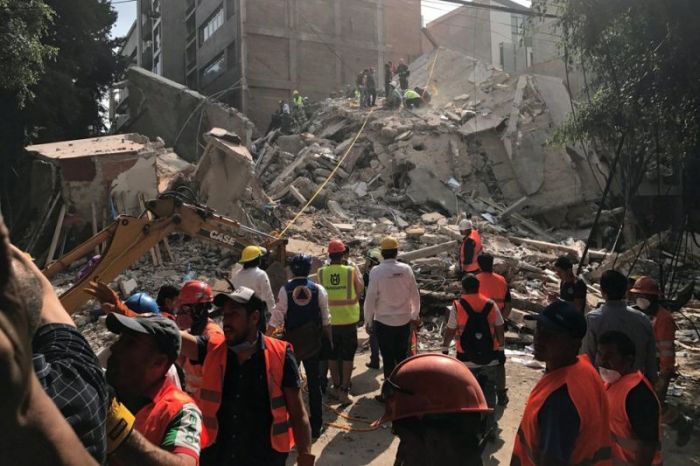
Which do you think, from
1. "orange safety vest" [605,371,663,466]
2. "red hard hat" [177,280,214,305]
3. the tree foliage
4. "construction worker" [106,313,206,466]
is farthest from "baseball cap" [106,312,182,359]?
the tree foliage

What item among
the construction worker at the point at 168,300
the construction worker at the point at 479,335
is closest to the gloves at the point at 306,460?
the construction worker at the point at 168,300

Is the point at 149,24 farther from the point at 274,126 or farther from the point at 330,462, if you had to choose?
the point at 330,462

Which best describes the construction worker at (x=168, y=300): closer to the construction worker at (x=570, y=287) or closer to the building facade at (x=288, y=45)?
the construction worker at (x=570, y=287)

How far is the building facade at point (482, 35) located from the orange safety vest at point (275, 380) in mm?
31867

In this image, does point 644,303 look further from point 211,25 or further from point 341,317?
point 211,25

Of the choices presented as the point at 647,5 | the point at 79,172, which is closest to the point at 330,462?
the point at 647,5

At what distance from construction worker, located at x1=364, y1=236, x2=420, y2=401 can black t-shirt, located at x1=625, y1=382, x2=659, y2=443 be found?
3.18 meters

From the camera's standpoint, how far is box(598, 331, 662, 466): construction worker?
8.72 feet

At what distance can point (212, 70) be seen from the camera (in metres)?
31.0

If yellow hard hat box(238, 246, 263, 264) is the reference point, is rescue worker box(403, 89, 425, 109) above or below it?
above

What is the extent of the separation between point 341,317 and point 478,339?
1.63m

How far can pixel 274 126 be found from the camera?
73.8 ft

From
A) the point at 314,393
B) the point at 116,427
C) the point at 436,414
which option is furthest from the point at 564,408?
the point at 314,393

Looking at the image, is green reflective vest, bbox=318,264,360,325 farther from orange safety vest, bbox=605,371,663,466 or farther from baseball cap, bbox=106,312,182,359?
baseball cap, bbox=106,312,182,359
